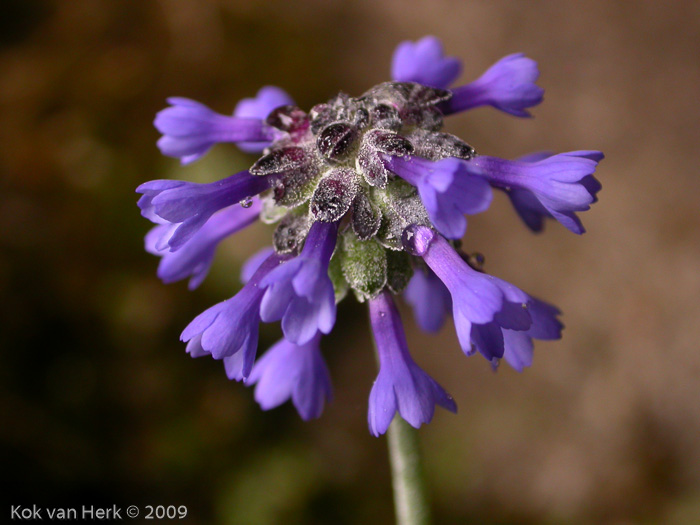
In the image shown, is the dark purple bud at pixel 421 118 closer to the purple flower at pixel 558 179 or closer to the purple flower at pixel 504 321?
the purple flower at pixel 558 179

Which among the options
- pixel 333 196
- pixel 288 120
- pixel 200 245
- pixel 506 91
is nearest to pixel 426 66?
pixel 506 91

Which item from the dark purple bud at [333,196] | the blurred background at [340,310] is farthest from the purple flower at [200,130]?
the blurred background at [340,310]

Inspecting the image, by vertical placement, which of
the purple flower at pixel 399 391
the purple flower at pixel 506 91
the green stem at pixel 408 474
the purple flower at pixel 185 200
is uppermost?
the purple flower at pixel 506 91

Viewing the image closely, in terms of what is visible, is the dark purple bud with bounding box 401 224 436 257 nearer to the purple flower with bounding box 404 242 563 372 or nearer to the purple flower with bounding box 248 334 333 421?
the purple flower with bounding box 404 242 563 372

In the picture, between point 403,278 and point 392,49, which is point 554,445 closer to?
point 403,278

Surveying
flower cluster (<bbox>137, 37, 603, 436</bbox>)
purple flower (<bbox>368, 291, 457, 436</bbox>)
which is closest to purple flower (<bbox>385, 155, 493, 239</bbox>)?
flower cluster (<bbox>137, 37, 603, 436</bbox>)

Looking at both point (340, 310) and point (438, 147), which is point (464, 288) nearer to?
point (438, 147)
